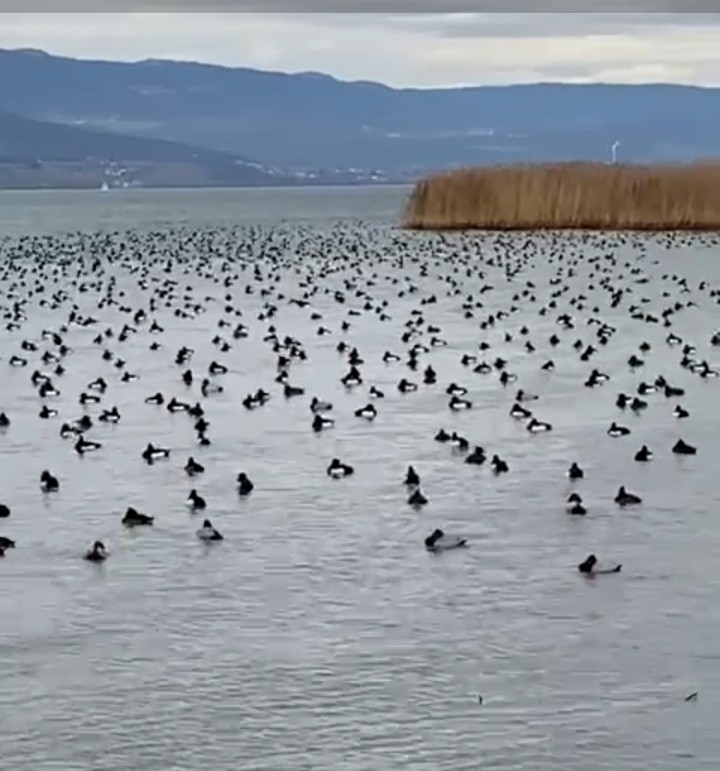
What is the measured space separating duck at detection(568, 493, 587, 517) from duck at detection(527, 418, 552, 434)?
510 centimetres

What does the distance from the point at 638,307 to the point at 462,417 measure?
18.3 meters

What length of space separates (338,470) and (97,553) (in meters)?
5.09

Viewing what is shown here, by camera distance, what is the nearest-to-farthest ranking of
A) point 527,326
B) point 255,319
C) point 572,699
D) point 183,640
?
point 572,699
point 183,640
point 527,326
point 255,319

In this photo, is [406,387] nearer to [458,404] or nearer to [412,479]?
[458,404]

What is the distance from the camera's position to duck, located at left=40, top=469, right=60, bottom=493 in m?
25.7

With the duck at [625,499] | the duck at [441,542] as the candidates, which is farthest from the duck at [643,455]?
the duck at [441,542]

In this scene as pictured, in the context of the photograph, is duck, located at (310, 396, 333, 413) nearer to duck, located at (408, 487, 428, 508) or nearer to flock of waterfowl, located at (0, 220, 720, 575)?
flock of waterfowl, located at (0, 220, 720, 575)

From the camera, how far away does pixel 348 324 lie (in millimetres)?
45281

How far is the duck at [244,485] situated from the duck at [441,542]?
3.65 m

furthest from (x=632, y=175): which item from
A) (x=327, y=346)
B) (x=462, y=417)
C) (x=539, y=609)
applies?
(x=539, y=609)

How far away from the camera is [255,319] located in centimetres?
4797

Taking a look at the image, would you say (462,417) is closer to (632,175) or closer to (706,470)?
(706,470)

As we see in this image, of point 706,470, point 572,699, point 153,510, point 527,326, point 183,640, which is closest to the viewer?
point 572,699

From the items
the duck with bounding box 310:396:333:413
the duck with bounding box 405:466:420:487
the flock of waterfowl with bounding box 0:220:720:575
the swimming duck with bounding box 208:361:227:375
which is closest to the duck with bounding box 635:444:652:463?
the flock of waterfowl with bounding box 0:220:720:575
